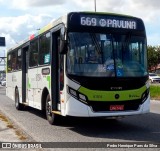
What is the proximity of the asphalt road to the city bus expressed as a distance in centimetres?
54

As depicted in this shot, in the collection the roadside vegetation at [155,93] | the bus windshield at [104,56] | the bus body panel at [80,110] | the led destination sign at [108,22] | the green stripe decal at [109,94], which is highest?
the led destination sign at [108,22]

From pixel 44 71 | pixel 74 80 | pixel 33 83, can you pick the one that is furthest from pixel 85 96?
pixel 33 83

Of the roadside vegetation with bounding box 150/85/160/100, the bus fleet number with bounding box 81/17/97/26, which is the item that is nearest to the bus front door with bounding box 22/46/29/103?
the bus fleet number with bounding box 81/17/97/26

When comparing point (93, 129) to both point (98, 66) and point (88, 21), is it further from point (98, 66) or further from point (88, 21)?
point (88, 21)

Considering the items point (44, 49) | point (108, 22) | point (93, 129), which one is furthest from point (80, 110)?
point (44, 49)

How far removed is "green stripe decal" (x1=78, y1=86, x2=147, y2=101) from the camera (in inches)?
393

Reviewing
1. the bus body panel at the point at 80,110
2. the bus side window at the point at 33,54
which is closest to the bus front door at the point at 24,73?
the bus side window at the point at 33,54

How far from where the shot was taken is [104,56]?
10258 millimetres

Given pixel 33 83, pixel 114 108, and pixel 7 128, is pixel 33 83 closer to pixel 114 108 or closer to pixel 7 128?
pixel 7 128

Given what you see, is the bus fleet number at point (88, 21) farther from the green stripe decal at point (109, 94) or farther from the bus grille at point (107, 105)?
the bus grille at point (107, 105)

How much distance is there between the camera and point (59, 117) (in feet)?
38.6

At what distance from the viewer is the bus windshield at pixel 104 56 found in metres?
10.1

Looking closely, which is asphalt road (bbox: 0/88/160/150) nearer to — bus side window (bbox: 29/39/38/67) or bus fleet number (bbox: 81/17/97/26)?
bus side window (bbox: 29/39/38/67)

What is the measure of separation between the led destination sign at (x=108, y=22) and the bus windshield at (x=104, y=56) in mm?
266
